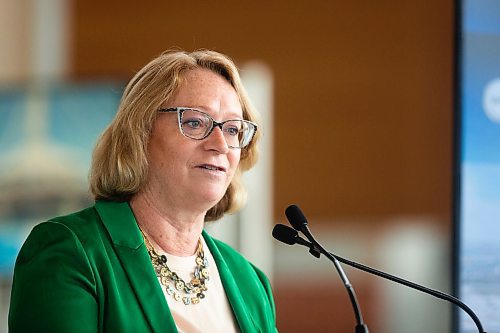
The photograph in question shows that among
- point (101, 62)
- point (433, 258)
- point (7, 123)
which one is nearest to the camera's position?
point (433, 258)

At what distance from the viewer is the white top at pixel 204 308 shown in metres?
2.14

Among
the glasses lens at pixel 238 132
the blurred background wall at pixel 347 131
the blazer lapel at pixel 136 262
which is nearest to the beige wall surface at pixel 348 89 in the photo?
the blurred background wall at pixel 347 131

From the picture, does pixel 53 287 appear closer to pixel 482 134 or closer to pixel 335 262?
pixel 335 262

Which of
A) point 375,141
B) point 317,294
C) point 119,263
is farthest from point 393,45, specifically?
point 119,263

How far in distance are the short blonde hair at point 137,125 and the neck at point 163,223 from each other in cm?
4

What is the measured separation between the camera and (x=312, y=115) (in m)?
4.75

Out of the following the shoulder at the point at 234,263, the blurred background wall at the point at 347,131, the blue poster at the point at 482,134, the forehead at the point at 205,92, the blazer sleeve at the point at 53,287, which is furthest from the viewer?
the blurred background wall at the point at 347,131

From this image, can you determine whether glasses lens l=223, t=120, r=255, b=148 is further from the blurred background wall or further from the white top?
the blurred background wall

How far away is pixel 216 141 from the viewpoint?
2.25 m

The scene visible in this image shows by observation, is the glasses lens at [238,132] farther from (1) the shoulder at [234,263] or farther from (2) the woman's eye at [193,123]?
(1) the shoulder at [234,263]

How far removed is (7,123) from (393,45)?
1.96 meters

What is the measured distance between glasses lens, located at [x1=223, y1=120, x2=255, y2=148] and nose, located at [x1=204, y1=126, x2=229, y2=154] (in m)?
0.05

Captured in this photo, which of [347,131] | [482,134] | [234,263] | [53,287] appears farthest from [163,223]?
[347,131]

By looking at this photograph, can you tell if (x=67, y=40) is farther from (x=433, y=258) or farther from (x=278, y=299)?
(x=433, y=258)
